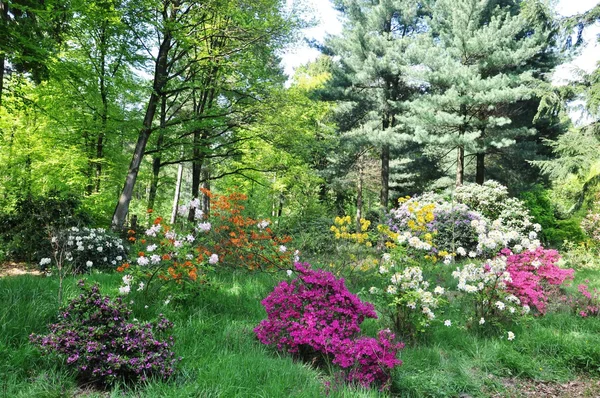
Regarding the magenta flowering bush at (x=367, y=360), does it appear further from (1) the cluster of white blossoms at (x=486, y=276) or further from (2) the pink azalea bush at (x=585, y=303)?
(2) the pink azalea bush at (x=585, y=303)

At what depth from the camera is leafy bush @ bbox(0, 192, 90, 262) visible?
312 inches

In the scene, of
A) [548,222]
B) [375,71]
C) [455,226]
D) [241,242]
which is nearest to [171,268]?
[241,242]

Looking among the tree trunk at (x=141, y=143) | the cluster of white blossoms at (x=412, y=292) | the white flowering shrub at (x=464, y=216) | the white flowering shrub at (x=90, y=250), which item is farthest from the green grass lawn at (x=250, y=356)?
the tree trunk at (x=141, y=143)

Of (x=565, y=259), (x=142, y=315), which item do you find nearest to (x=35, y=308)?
(x=142, y=315)

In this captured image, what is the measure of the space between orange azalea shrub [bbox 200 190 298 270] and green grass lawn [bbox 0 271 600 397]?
87cm

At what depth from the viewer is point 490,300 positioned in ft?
15.0

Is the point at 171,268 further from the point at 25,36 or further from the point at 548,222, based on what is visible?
the point at 548,222

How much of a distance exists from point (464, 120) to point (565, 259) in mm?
5331

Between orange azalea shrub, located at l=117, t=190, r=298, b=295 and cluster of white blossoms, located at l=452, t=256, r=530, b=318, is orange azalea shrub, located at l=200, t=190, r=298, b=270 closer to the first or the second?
orange azalea shrub, located at l=117, t=190, r=298, b=295

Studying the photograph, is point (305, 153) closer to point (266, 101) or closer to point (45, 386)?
point (266, 101)

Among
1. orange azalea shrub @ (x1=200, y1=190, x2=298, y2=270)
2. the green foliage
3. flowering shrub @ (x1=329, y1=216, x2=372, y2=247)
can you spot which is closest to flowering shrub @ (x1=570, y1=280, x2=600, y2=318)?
A: flowering shrub @ (x1=329, y1=216, x2=372, y2=247)

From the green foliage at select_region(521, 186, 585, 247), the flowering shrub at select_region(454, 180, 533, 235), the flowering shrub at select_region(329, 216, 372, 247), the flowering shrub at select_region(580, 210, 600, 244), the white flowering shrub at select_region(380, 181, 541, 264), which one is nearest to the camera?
the flowering shrub at select_region(329, 216, 372, 247)

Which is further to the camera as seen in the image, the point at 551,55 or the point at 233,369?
the point at 551,55

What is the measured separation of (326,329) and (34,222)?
7629 millimetres
